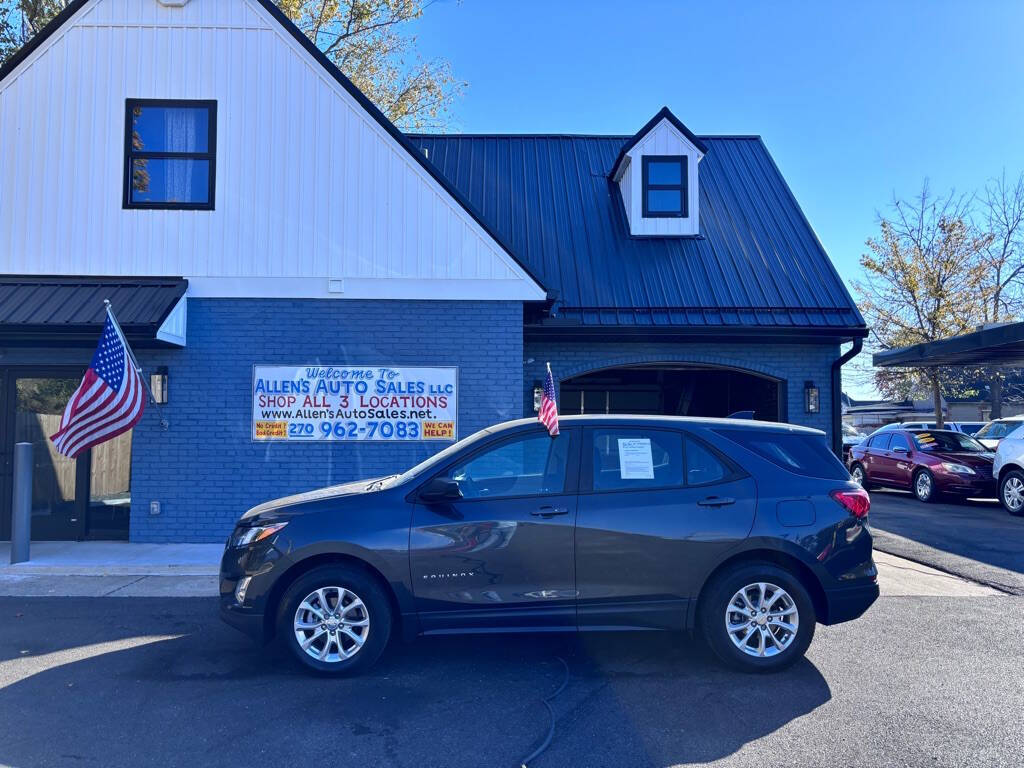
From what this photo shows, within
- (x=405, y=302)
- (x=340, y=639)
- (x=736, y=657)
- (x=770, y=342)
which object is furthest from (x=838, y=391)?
(x=340, y=639)

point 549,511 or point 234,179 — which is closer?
point 549,511

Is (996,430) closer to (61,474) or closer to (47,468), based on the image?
(61,474)

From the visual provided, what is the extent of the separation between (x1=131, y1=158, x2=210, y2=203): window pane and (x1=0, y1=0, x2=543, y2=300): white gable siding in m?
0.24

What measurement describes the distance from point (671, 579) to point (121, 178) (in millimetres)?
8598

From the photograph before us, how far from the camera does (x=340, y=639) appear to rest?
520 cm

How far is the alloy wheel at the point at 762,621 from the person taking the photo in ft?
17.3

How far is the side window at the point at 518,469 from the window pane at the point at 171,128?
22.7 feet

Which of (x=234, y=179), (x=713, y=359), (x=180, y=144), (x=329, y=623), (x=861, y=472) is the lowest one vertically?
(x=329, y=623)

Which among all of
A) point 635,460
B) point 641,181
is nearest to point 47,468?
point 635,460

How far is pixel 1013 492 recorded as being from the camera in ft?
43.6

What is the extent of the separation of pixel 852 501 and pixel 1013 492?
10.1 metres

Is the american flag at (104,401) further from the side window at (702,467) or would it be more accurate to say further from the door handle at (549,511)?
the side window at (702,467)

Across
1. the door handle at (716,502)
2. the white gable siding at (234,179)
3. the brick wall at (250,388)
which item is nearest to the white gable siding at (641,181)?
the white gable siding at (234,179)

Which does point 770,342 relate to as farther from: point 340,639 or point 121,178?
point 121,178
